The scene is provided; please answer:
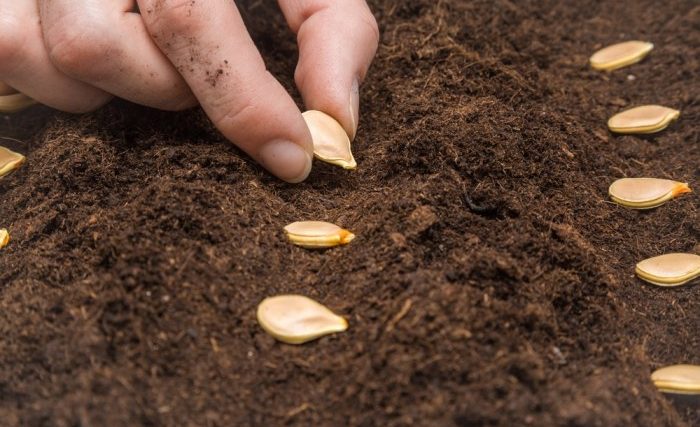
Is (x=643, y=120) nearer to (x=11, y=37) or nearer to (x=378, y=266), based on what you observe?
(x=378, y=266)

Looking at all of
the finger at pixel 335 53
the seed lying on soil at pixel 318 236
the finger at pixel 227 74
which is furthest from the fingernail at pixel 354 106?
the seed lying on soil at pixel 318 236

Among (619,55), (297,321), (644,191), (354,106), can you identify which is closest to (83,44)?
(354,106)

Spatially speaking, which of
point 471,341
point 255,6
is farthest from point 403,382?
point 255,6

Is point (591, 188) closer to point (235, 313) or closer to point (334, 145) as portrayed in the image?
point (334, 145)

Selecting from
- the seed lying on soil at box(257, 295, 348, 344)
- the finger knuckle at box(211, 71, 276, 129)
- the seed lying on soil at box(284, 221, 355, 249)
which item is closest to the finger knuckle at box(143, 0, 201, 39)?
the finger knuckle at box(211, 71, 276, 129)

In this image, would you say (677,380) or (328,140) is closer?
(677,380)

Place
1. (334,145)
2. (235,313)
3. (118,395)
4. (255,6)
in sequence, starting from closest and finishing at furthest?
(118,395)
(235,313)
(334,145)
(255,6)
